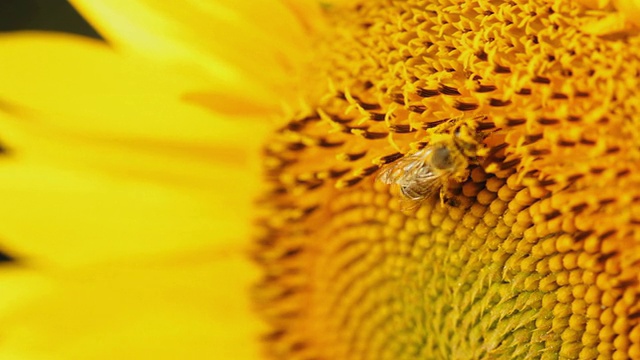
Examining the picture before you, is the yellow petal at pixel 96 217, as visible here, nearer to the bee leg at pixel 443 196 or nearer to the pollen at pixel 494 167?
the pollen at pixel 494 167

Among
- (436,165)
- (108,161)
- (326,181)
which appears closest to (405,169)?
(436,165)

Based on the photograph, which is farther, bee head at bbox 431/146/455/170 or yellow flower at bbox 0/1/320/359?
yellow flower at bbox 0/1/320/359

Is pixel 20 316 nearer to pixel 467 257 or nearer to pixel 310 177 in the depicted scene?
pixel 310 177

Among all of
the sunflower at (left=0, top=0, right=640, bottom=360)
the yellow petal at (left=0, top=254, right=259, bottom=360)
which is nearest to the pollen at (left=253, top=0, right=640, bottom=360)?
the sunflower at (left=0, top=0, right=640, bottom=360)

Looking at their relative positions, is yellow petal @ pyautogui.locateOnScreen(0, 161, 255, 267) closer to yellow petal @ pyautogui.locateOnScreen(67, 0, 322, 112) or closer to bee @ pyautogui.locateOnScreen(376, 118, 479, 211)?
yellow petal @ pyautogui.locateOnScreen(67, 0, 322, 112)

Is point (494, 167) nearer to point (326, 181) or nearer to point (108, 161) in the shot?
point (326, 181)

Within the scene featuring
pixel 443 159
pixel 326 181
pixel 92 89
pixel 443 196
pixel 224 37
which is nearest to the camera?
pixel 443 159

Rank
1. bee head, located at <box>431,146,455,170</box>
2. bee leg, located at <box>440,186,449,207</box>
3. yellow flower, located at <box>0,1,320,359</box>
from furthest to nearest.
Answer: yellow flower, located at <box>0,1,320,359</box>
bee leg, located at <box>440,186,449,207</box>
bee head, located at <box>431,146,455,170</box>

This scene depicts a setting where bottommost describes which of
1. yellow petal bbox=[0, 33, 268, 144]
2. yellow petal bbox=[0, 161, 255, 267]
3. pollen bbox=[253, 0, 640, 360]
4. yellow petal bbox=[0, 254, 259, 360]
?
pollen bbox=[253, 0, 640, 360]
